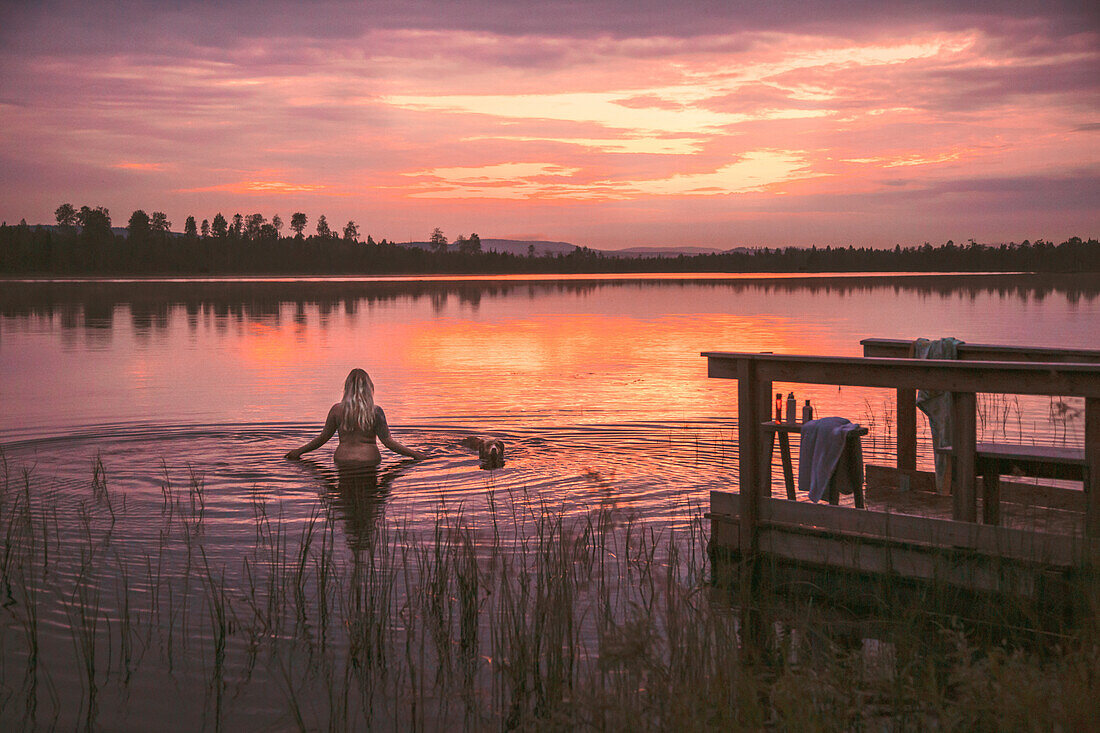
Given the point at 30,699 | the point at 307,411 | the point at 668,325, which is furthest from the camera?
the point at 668,325

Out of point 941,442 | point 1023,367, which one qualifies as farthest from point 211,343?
point 1023,367

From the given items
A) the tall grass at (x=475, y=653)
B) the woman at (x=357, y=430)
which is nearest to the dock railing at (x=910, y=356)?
the tall grass at (x=475, y=653)

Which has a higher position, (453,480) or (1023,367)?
(1023,367)

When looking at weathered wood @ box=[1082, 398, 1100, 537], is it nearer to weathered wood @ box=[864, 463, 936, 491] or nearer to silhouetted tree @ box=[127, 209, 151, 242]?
weathered wood @ box=[864, 463, 936, 491]

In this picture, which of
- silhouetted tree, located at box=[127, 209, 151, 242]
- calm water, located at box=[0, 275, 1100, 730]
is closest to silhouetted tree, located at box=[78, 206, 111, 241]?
silhouetted tree, located at box=[127, 209, 151, 242]

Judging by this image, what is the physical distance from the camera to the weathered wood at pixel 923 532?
6984mm

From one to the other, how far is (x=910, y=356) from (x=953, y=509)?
2.71 m

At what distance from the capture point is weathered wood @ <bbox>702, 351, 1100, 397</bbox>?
22.8 feet

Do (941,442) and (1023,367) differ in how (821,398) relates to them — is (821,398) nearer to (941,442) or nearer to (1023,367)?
(941,442)

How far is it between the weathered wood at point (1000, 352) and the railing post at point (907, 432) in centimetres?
49

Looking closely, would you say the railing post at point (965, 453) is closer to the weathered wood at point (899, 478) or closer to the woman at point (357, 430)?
the weathered wood at point (899, 478)

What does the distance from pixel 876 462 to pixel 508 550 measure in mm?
5896

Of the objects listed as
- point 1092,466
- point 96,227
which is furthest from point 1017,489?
point 96,227

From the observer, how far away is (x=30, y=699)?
19.8ft
